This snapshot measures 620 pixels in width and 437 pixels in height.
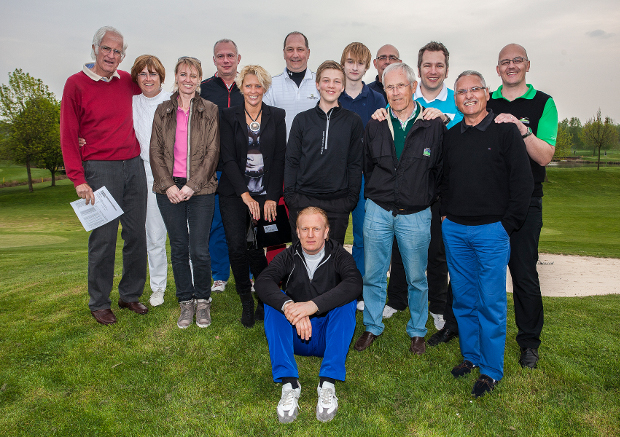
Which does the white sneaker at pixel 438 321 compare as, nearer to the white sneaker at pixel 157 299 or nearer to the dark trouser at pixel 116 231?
the white sneaker at pixel 157 299

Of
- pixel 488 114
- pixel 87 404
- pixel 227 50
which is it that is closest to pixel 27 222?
pixel 227 50

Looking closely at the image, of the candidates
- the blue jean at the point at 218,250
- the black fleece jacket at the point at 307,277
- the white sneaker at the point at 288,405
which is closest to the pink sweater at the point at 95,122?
the blue jean at the point at 218,250

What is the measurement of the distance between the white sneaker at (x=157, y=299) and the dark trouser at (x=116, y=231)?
21 cm

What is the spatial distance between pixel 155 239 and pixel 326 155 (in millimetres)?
2521

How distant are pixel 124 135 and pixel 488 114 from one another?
364cm

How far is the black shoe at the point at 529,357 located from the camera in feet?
12.1

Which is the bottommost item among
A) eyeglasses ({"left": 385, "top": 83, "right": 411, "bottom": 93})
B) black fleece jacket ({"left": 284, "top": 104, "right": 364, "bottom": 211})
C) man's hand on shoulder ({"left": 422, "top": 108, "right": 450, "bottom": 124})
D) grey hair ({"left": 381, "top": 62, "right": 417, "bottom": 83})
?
black fleece jacket ({"left": 284, "top": 104, "right": 364, "bottom": 211})

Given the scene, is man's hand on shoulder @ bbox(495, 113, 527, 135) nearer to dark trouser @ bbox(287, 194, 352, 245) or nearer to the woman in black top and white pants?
dark trouser @ bbox(287, 194, 352, 245)

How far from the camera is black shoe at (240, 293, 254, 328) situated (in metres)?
4.44

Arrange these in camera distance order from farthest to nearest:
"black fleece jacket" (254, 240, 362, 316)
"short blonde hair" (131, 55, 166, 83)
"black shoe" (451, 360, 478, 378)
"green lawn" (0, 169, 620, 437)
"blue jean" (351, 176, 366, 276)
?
"blue jean" (351, 176, 366, 276)
"short blonde hair" (131, 55, 166, 83)
"black shoe" (451, 360, 478, 378)
"black fleece jacket" (254, 240, 362, 316)
"green lawn" (0, 169, 620, 437)

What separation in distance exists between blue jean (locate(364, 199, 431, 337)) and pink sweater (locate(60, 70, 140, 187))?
275cm

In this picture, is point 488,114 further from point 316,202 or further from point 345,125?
point 316,202

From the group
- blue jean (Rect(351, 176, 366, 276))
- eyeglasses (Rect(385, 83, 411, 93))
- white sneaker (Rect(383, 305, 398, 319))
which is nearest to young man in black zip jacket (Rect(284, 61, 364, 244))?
eyeglasses (Rect(385, 83, 411, 93))

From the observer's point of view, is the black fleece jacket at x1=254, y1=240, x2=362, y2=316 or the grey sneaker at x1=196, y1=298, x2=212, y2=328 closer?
the black fleece jacket at x1=254, y1=240, x2=362, y2=316
